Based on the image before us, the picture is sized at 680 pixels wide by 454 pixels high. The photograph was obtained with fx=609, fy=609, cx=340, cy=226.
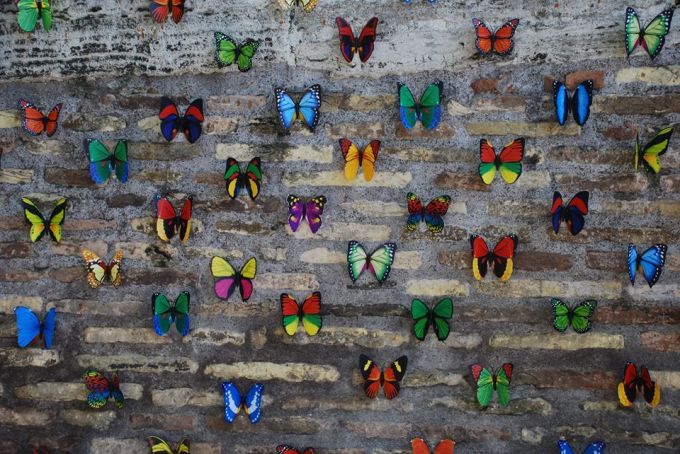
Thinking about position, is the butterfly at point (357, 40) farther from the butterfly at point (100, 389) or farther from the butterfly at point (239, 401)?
the butterfly at point (100, 389)

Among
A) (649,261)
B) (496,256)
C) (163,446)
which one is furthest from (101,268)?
(649,261)

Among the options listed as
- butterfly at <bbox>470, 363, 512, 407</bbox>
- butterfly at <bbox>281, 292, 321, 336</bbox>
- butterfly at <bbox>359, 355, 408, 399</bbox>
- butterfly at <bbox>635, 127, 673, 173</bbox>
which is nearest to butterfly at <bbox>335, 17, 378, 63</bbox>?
butterfly at <bbox>281, 292, 321, 336</bbox>

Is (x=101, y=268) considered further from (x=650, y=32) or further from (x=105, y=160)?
Result: (x=650, y=32)

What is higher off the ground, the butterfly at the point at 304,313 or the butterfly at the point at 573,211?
the butterfly at the point at 573,211

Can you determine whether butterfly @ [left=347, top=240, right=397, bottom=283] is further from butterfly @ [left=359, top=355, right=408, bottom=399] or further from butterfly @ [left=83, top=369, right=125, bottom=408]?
butterfly @ [left=83, top=369, right=125, bottom=408]

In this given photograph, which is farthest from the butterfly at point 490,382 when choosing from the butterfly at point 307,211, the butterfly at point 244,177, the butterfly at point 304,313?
the butterfly at point 244,177

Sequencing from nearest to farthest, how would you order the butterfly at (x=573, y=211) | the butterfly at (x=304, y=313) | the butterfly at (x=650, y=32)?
1. the butterfly at (x=650, y=32)
2. the butterfly at (x=573, y=211)
3. the butterfly at (x=304, y=313)

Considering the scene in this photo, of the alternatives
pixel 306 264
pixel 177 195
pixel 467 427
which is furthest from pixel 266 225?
pixel 467 427
